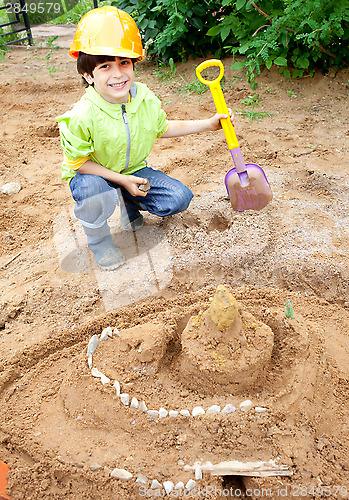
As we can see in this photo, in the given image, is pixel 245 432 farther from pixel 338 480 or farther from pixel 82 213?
pixel 82 213

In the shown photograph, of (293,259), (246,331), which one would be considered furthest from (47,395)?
(293,259)

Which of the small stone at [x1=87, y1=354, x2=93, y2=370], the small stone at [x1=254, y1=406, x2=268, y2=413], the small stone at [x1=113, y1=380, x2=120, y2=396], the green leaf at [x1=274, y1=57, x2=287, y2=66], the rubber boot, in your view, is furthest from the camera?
A: the green leaf at [x1=274, y1=57, x2=287, y2=66]

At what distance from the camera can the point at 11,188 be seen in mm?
3205

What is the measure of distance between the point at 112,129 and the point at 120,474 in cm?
158

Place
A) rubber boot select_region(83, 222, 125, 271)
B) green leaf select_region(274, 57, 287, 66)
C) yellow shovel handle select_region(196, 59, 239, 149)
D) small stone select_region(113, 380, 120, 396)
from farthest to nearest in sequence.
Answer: green leaf select_region(274, 57, 287, 66) → rubber boot select_region(83, 222, 125, 271) → yellow shovel handle select_region(196, 59, 239, 149) → small stone select_region(113, 380, 120, 396)

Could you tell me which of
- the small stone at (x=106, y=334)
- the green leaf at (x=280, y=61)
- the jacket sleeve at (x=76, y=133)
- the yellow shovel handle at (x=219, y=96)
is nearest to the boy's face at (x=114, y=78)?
the jacket sleeve at (x=76, y=133)

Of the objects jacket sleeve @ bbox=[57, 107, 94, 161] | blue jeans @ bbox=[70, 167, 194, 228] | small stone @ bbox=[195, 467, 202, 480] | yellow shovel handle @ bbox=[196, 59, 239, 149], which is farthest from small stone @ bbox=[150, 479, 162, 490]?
yellow shovel handle @ bbox=[196, 59, 239, 149]

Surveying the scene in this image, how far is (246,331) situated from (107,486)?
2.39 ft

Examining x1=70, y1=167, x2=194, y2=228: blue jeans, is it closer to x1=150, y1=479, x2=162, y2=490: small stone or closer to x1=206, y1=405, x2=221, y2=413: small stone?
x1=206, y1=405, x2=221, y2=413: small stone

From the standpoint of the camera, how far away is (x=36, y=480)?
1.45 metres

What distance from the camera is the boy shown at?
2.00 meters

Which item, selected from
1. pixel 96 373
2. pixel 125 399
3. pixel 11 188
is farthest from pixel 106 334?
pixel 11 188

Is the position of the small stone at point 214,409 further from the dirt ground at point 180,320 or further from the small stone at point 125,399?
the small stone at point 125,399

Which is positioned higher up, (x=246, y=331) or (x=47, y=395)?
(x=246, y=331)
